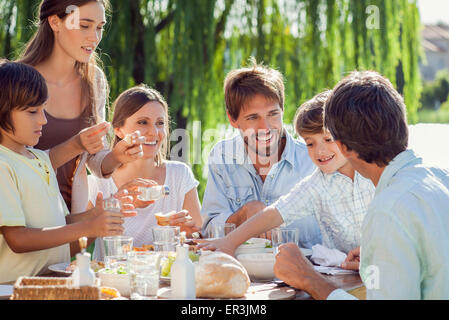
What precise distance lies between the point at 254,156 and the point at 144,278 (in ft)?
5.73

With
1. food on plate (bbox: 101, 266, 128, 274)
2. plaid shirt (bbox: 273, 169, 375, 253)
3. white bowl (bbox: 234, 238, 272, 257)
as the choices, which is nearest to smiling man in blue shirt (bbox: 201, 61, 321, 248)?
plaid shirt (bbox: 273, 169, 375, 253)

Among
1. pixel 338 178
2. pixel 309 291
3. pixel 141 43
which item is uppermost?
pixel 141 43

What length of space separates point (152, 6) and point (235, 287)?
17.0ft

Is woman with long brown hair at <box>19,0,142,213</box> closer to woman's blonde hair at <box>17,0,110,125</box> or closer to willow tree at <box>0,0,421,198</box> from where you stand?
woman's blonde hair at <box>17,0,110,125</box>

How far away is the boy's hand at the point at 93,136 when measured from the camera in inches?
123

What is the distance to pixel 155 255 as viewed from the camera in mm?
2238

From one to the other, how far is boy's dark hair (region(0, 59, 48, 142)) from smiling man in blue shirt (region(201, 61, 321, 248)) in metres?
1.25

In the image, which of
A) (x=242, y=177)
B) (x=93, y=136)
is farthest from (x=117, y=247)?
(x=242, y=177)

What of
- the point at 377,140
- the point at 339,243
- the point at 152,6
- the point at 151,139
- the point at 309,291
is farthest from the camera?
the point at 152,6

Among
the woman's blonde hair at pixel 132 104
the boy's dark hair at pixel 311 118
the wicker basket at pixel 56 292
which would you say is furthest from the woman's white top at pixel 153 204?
the wicker basket at pixel 56 292

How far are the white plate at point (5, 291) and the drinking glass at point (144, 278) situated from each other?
43 cm

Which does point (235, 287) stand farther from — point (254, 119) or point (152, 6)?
point (152, 6)

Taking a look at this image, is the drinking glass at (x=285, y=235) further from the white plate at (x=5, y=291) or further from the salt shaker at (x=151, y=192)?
the white plate at (x=5, y=291)

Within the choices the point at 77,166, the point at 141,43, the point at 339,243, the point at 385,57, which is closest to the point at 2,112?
the point at 77,166
